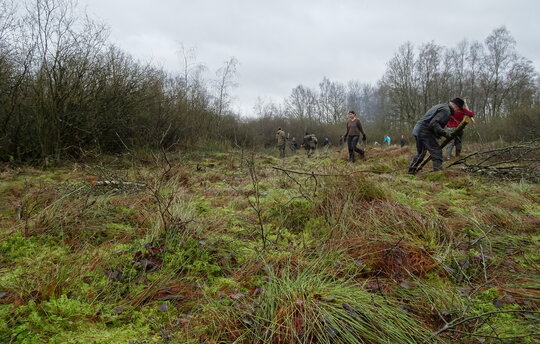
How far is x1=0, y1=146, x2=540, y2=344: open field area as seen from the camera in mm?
1469

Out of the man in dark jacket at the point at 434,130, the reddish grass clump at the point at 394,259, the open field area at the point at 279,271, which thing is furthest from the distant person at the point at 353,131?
the reddish grass clump at the point at 394,259

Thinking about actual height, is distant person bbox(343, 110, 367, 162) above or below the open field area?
above

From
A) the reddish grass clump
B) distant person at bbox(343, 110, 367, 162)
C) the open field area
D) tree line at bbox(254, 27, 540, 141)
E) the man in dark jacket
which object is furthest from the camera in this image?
tree line at bbox(254, 27, 540, 141)

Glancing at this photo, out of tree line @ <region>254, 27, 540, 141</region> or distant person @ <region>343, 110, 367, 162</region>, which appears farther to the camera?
tree line @ <region>254, 27, 540, 141</region>

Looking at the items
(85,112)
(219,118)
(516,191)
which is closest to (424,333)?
(516,191)

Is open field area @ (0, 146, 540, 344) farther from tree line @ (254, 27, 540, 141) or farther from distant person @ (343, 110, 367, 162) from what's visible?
tree line @ (254, 27, 540, 141)

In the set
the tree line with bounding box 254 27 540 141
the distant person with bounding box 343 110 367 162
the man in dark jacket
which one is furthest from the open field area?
the tree line with bounding box 254 27 540 141

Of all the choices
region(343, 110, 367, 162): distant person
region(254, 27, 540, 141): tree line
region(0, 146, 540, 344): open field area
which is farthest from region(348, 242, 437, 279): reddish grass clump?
region(254, 27, 540, 141): tree line

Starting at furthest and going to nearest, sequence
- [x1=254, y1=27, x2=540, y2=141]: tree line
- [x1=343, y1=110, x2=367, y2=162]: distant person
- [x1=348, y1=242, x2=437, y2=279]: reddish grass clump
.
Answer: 1. [x1=254, y1=27, x2=540, y2=141]: tree line
2. [x1=343, y1=110, x2=367, y2=162]: distant person
3. [x1=348, y1=242, x2=437, y2=279]: reddish grass clump

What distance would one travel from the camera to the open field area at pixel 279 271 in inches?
57.8

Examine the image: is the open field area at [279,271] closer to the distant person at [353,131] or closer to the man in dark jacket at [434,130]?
A: the man in dark jacket at [434,130]

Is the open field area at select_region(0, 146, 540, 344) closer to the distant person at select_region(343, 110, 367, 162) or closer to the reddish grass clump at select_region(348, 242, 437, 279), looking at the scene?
the reddish grass clump at select_region(348, 242, 437, 279)

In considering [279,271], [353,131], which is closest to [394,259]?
[279,271]

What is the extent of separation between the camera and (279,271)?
212 cm
